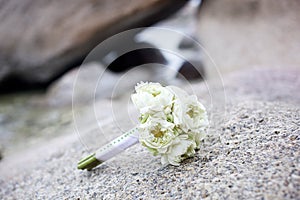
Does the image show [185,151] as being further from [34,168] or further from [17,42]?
[17,42]

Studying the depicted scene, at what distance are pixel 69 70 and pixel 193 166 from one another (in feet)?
5.56

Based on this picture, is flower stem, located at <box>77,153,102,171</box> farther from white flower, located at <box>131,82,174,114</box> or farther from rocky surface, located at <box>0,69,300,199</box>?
white flower, located at <box>131,82,174,114</box>

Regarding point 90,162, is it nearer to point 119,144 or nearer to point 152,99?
point 119,144

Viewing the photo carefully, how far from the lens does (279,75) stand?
156cm

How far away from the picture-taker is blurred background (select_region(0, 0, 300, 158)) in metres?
1.64

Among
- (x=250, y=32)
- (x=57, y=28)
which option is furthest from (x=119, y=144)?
(x=57, y=28)

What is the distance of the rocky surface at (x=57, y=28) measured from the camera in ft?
6.11

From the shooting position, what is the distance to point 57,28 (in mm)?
1999

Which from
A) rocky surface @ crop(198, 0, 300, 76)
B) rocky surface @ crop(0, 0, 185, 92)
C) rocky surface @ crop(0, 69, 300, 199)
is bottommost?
rocky surface @ crop(0, 69, 300, 199)

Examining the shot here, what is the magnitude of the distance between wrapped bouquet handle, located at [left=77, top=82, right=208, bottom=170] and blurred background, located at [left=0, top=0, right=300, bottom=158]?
0.64 metres

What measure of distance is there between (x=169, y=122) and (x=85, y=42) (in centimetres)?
150

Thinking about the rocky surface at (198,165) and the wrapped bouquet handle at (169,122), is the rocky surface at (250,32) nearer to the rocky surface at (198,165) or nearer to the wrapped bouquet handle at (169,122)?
the rocky surface at (198,165)

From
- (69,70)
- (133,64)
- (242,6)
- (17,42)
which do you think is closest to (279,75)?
(242,6)

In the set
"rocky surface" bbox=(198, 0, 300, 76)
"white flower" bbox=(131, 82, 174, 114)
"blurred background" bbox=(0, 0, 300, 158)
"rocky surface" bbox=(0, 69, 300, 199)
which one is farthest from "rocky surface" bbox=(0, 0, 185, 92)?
"white flower" bbox=(131, 82, 174, 114)
